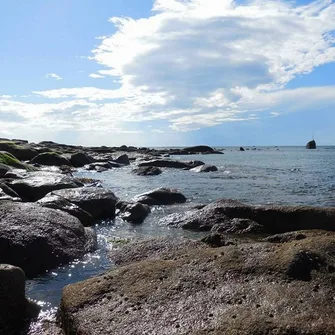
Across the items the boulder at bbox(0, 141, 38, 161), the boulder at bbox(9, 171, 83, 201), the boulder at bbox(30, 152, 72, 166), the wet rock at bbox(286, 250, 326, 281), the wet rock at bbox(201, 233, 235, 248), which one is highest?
the boulder at bbox(0, 141, 38, 161)

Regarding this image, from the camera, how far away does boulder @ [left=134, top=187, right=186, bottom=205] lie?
2050 cm

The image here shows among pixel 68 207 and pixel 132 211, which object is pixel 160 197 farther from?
pixel 68 207

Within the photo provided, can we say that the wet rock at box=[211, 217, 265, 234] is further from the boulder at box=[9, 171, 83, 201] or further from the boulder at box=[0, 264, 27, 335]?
the boulder at box=[9, 171, 83, 201]

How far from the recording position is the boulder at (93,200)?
55.5ft

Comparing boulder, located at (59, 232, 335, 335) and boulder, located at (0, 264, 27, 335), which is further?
boulder, located at (0, 264, 27, 335)

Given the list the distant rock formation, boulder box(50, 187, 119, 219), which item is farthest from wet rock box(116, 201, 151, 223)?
the distant rock formation

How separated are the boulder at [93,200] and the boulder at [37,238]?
14.7 feet

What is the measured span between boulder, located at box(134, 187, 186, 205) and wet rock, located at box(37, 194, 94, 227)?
4876mm

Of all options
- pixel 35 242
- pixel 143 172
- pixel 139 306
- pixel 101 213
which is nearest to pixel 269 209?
pixel 101 213

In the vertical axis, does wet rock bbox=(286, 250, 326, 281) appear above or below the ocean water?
above

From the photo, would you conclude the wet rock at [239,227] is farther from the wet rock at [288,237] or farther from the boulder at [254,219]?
the wet rock at [288,237]

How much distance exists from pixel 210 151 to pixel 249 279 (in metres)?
119

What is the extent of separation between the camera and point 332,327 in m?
5.09

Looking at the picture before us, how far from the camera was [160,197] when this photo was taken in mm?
20984
